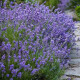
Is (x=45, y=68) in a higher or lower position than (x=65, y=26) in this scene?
lower

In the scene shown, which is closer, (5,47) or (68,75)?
(5,47)

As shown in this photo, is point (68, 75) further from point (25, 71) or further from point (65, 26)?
point (65, 26)

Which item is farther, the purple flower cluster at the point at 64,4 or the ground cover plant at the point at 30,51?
the purple flower cluster at the point at 64,4

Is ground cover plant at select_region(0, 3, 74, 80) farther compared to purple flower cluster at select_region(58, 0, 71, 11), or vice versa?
purple flower cluster at select_region(58, 0, 71, 11)

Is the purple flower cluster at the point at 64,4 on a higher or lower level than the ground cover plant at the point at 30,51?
higher

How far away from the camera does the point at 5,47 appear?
226cm

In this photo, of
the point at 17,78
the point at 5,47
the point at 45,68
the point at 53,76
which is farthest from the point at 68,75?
the point at 5,47

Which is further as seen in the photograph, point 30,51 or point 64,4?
point 64,4

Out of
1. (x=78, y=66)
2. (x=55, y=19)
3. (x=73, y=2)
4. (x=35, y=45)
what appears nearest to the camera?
(x=35, y=45)

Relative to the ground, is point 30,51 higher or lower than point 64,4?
lower

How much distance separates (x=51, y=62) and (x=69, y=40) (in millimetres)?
1013

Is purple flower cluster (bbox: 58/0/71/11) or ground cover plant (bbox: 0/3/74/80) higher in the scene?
purple flower cluster (bbox: 58/0/71/11)

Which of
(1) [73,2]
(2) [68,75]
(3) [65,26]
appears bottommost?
(2) [68,75]

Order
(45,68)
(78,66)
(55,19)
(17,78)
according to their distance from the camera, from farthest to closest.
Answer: (55,19)
(78,66)
(45,68)
(17,78)
